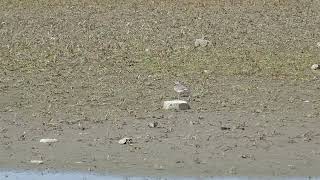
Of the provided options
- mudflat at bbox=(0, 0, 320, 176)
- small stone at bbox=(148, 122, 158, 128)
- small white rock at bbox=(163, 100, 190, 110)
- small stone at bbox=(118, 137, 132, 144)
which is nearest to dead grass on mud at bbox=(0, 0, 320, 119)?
mudflat at bbox=(0, 0, 320, 176)

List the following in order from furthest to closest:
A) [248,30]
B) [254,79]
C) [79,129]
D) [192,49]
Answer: [248,30]
[192,49]
[254,79]
[79,129]

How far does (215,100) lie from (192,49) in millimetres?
2965

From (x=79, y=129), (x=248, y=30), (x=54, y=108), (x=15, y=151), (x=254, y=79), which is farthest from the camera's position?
(x=248, y=30)

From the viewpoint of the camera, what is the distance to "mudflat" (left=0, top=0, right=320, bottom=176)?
27.1ft

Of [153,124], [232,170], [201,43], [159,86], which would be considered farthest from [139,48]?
[232,170]

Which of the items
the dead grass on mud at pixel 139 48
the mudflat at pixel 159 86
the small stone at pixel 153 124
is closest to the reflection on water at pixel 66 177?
the mudflat at pixel 159 86

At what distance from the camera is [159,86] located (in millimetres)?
11117

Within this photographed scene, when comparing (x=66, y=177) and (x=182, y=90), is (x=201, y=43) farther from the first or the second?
(x=66, y=177)

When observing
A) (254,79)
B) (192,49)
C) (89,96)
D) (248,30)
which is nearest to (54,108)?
(89,96)

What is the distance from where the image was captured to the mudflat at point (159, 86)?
8.26 m

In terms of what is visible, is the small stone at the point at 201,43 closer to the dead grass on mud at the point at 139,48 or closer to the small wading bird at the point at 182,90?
the dead grass on mud at the point at 139,48

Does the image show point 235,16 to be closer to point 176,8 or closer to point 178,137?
point 176,8

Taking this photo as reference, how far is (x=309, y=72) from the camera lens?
12.0 m

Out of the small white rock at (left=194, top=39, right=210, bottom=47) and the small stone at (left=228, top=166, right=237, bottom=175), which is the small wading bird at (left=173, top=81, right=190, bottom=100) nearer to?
the small white rock at (left=194, top=39, right=210, bottom=47)
